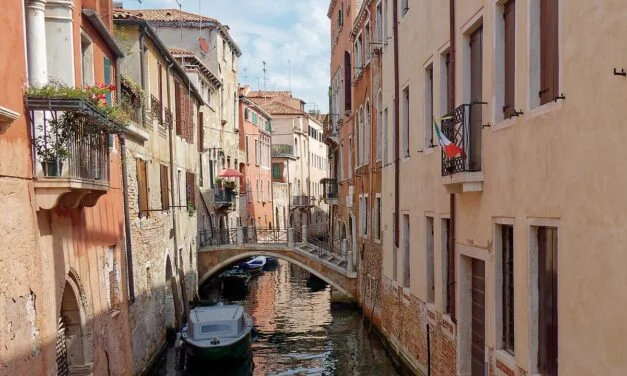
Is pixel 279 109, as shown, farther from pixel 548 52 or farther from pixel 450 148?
pixel 548 52

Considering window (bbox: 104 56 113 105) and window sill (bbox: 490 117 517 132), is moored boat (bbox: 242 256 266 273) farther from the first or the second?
window sill (bbox: 490 117 517 132)

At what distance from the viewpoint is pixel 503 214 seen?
22.7 ft

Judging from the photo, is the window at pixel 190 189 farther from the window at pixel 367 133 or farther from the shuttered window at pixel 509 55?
the shuttered window at pixel 509 55

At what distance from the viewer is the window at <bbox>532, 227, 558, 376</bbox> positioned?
5941mm

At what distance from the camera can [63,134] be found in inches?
264

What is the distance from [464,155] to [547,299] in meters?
2.34

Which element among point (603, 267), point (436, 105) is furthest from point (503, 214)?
point (436, 105)

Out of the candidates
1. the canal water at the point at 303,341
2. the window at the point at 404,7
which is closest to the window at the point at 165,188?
the canal water at the point at 303,341

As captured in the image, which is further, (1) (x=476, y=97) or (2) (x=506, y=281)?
(1) (x=476, y=97)

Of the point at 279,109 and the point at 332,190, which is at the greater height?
the point at 279,109

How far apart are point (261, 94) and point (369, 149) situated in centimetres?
3550

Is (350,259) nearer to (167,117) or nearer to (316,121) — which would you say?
(167,117)

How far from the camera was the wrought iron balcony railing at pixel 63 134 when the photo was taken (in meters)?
6.45

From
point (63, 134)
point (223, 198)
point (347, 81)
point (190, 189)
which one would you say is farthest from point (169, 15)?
point (63, 134)
